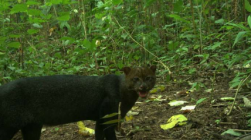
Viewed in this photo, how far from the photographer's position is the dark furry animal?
13.6 feet

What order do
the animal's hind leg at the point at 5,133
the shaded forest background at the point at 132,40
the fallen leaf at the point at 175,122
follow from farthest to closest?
the shaded forest background at the point at 132,40, the fallen leaf at the point at 175,122, the animal's hind leg at the point at 5,133

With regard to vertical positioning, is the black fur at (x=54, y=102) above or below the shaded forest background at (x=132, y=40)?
below

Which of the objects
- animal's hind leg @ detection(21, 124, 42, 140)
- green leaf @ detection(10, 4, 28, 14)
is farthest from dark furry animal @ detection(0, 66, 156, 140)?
green leaf @ detection(10, 4, 28, 14)

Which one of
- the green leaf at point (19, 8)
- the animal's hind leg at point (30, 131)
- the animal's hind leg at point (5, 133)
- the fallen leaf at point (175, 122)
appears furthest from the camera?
the green leaf at point (19, 8)

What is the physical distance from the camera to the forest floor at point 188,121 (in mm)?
4102

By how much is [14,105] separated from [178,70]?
4.14m

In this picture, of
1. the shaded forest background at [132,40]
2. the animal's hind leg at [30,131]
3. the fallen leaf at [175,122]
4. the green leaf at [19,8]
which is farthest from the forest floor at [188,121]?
the green leaf at [19,8]

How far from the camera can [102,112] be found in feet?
15.1

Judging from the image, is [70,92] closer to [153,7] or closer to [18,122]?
[18,122]

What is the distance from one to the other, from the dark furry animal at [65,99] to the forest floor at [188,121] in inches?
20.3

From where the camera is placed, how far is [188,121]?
459 centimetres

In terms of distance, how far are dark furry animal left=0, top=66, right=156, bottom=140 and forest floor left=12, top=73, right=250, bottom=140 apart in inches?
20.3

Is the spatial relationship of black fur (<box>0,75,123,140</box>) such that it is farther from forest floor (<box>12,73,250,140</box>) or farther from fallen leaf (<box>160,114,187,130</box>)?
fallen leaf (<box>160,114,187,130</box>)

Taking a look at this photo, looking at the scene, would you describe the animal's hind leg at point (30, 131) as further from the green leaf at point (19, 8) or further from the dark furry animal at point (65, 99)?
the green leaf at point (19, 8)
